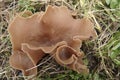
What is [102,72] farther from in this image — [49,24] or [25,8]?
[25,8]

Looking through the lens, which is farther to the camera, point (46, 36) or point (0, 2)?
point (0, 2)

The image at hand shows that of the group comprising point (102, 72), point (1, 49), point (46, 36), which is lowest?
point (102, 72)

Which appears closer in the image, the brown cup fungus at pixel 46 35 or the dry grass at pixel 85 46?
the brown cup fungus at pixel 46 35

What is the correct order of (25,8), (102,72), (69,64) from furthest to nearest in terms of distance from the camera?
(25,8), (102,72), (69,64)

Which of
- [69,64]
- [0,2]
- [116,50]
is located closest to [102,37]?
[116,50]

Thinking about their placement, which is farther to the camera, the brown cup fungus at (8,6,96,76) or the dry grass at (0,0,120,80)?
the dry grass at (0,0,120,80)
